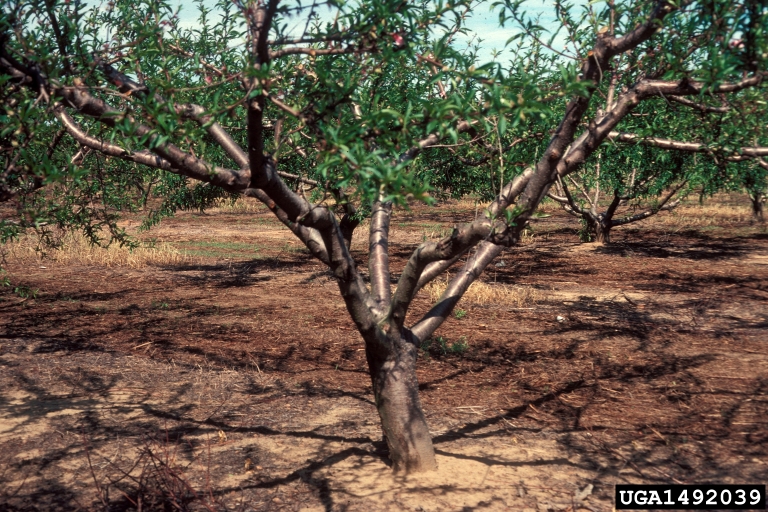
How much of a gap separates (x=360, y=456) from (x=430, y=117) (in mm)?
3227

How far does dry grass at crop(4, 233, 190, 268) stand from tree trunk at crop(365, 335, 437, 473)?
11.9 meters

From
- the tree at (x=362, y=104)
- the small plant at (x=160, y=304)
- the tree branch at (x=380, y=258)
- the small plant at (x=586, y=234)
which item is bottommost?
the small plant at (x=160, y=304)

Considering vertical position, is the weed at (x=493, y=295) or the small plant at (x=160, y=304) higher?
the small plant at (x=160, y=304)

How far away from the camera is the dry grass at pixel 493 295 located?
1177 centimetres

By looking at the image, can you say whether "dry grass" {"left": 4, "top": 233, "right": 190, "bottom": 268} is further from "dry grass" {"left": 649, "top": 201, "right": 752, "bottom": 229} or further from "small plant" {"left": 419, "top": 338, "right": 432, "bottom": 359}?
"dry grass" {"left": 649, "top": 201, "right": 752, "bottom": 229}

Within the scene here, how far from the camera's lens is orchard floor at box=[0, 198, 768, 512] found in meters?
5.13

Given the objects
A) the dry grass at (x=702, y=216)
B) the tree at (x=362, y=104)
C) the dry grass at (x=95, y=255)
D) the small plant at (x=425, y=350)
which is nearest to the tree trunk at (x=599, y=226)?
the dry grass at (x=702, y=216)

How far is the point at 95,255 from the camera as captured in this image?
16.2 meters

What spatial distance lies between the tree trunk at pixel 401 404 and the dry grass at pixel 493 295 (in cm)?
646

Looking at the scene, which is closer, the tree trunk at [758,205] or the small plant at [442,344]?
the small plant at [442,344]

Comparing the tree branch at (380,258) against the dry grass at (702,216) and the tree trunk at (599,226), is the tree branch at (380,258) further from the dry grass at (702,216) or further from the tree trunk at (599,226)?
the dry grass at (702,216)

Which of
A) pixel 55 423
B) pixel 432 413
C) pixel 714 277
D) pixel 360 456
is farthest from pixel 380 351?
pixel 714 277

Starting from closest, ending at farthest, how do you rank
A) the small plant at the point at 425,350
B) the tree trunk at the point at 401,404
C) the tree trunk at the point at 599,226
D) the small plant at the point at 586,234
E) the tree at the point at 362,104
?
the tree at the point at 362,104, the tree trunk at the point at 401,404, the small plant at the point at 425,350, the tree trunk at the point at 599,226, the small plant at the point at 586,234

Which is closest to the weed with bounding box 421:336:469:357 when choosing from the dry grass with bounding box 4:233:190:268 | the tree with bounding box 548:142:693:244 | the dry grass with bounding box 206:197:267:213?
the tree with bounding box 548:142:693:244
